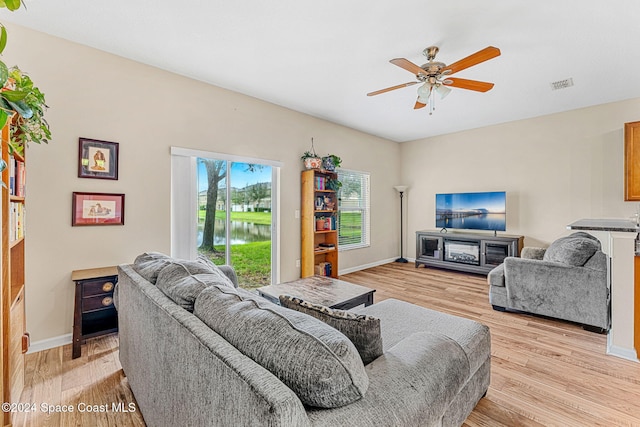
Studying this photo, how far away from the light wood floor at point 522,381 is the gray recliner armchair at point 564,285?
0.51 feet

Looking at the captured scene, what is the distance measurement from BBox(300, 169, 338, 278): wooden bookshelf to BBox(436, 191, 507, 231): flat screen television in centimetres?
233

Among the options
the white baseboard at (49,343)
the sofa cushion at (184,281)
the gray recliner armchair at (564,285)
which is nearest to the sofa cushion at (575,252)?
the gray recliner armchair at (564,285)

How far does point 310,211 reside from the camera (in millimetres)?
4340

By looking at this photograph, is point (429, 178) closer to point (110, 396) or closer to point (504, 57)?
point (504, 57)

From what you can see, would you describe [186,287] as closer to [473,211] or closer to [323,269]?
[323,269]

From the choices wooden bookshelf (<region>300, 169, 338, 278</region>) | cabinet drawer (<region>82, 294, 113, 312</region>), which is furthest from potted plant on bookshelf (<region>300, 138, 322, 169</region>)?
cabinet drawer (<region>82, 294, 113, 312</region>)

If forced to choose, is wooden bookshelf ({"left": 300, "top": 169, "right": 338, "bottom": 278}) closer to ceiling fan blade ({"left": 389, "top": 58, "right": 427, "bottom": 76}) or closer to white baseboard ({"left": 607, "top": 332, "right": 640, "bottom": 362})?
ceiling fan blade ({"left": 389, "top": 58, "right": 427, "bottom": 76})

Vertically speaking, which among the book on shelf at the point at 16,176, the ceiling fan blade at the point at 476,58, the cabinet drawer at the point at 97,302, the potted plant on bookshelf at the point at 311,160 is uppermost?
the ceiling fan blade at the point at 476,58

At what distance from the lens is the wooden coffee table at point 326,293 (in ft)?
8.03

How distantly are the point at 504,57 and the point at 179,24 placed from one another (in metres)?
3.01

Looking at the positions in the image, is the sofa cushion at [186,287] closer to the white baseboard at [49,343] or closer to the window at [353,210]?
the white baseboard at [49,343]

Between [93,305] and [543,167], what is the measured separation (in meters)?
6.14

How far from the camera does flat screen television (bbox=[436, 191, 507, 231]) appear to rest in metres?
4.91

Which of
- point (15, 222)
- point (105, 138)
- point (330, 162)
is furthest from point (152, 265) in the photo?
point (330, 162)
